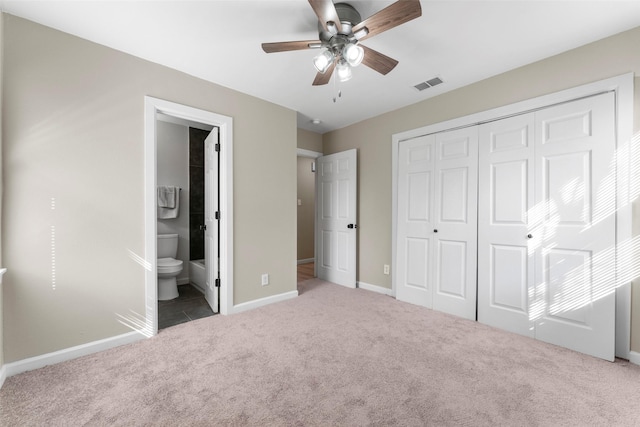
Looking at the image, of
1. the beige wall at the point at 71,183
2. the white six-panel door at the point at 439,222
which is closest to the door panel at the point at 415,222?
the white six-panel door at the point at 439,222

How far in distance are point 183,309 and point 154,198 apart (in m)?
1.42

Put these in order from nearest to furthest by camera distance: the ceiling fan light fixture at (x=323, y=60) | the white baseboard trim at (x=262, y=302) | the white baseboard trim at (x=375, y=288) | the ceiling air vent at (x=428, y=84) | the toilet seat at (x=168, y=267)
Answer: the ceiling fan light fixture at (x=323, y=60) < the ceiling air vent at (x=428, y=84) < the white baseboard trim at (x=262, y=302) < the toilet seat at (x=168, y=267) < the white baseboard trim at (x=375, y=288)

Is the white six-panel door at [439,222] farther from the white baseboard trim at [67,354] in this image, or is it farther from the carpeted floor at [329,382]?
the white baseboard trim at [67,354]

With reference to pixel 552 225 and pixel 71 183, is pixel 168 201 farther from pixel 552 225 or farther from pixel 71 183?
pixel 552 225

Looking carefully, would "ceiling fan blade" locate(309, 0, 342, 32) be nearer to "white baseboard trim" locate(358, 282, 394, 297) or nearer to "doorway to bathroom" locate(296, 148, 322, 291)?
"white baseboard trim" locate(358, 282, 394, 297)

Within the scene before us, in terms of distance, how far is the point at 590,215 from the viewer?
216 cm

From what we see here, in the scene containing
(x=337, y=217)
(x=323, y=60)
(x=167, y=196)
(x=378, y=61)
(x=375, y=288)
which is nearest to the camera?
(x=323, y=60)

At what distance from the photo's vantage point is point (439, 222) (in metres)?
3.11

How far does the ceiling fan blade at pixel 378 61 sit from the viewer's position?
1.86 metres

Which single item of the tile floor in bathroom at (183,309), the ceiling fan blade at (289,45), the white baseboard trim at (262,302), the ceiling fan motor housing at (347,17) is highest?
the ceiling fan motor housing at (347,17)

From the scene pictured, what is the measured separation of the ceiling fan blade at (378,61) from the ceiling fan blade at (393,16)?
193 millimetres

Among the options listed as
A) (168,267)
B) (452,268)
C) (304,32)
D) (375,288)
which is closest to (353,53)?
(304,32)

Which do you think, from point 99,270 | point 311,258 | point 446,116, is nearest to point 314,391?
point 99,270

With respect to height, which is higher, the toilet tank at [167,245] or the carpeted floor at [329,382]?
the toilet tank at [167,245]
